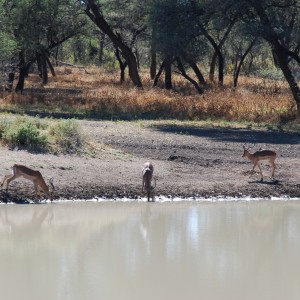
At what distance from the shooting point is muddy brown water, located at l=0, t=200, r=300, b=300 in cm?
1000

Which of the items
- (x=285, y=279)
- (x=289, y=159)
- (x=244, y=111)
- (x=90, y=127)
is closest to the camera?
(x=285, y=279)

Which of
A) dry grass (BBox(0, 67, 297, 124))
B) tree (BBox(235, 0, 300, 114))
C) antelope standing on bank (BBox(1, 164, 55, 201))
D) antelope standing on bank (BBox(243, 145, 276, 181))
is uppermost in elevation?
tree (BBox(235, 0, 300, 114))

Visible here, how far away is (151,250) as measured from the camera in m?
12.3

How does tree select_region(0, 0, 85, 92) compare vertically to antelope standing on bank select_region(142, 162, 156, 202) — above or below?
above

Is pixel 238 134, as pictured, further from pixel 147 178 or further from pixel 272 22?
pixel 147 178

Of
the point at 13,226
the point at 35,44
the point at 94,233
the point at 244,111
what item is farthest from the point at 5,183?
the point at 35,44

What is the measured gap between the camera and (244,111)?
28547 millimetres

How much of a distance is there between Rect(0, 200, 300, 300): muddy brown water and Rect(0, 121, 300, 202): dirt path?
1.95ft

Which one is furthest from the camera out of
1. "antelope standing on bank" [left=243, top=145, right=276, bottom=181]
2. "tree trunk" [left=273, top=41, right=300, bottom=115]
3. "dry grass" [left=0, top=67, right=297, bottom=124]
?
"tree trunk" [left=273, top=41, right=300, bottom=115]

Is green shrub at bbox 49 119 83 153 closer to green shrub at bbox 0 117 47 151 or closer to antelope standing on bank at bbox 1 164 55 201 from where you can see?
green shrub at bbox 0 117 47 151

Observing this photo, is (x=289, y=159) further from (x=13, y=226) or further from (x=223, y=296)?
(x=223, y=296)

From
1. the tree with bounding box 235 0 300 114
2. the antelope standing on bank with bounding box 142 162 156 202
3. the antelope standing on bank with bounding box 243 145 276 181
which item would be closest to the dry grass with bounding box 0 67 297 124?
the tree with bounding box 235 0 300 114

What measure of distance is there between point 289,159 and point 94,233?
26.6 ft

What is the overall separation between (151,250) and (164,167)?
6469 mm
